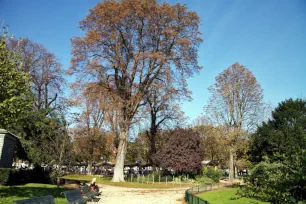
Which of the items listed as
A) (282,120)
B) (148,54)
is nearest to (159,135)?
(148,54)

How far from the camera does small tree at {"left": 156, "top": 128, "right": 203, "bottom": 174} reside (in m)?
31.7

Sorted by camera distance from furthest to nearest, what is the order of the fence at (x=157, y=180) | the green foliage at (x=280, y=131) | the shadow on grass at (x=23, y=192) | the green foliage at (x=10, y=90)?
the fence at (x=157, y=180)
the green foliage at (x=280, y=131)
the shadow on grass at (x=23, y=192)
the green foliage at (x=10, y=90)

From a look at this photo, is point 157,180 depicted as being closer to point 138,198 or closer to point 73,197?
point 138,198

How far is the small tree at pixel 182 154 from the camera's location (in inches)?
1249

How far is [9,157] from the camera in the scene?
74.3 ft

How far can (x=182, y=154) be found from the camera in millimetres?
32062

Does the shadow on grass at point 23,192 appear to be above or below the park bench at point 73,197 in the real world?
below

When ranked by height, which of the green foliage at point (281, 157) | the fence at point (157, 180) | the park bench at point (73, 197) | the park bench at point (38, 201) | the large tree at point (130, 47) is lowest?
the fence at point (157, 180)

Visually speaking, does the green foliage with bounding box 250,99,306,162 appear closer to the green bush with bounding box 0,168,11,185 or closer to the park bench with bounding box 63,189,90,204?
the park bench with bounding box 63,189,90,204

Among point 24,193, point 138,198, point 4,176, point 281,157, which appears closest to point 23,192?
point 24,193

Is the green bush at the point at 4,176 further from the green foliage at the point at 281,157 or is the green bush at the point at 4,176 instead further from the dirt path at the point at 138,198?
the green foliage at the point at 281,157

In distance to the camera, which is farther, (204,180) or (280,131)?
(204,180)

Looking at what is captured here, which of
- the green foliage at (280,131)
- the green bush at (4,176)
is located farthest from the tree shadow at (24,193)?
the green foliage at (280,131)

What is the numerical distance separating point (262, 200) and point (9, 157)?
20.5 meters
